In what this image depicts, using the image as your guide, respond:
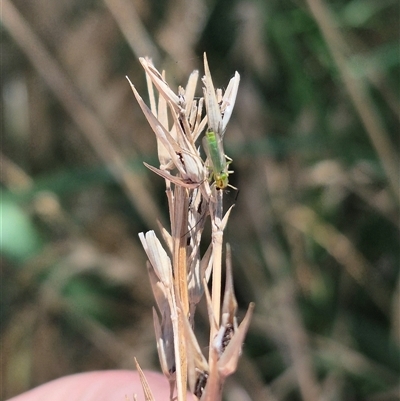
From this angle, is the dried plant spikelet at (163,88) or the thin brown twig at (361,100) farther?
the thin brown twig at (361,100)

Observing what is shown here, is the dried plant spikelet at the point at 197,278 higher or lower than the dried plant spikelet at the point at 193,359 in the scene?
higher

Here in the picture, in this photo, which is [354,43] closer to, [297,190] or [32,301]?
[297,190]

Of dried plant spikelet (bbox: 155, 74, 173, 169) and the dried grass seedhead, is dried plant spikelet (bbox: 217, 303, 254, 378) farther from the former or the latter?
dried plant spikelet (bbox: 155, 74, 173, 169)

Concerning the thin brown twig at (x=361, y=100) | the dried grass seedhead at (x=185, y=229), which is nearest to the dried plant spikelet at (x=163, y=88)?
the dried grass seedhead at (x=185, y=229)

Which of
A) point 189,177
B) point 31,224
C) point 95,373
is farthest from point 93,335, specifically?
point 189,177

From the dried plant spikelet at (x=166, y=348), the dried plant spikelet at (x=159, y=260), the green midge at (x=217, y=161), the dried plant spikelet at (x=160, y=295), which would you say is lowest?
the dried plant spikelet at (x=166, y=348)

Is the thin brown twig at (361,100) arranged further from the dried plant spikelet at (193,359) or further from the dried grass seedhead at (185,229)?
the dried plant spikelet at (193,359)
